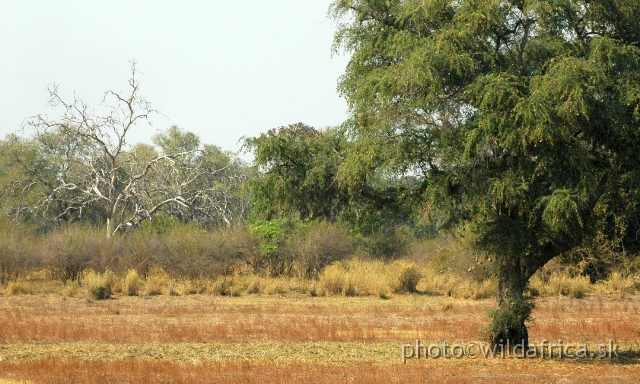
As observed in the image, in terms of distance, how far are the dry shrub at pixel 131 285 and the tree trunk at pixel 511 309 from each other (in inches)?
699

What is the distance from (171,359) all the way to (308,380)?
3.47 metres

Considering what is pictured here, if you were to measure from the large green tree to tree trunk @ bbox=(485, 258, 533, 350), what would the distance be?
0.03m

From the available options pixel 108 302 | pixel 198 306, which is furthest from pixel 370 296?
pixel 108 302

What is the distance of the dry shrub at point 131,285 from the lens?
29861 mm

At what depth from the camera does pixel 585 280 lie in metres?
31.8

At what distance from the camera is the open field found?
1333 cm

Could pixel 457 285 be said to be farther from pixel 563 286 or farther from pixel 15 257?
pixel 15 257

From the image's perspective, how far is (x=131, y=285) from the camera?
1180 inches

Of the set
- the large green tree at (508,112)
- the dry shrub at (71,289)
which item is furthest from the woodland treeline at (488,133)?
the dry shrub at (71,289)

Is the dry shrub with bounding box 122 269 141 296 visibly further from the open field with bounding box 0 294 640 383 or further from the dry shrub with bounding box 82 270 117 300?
the open field with bounding box 0 294 640 383

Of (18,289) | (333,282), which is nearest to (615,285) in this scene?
(333,282)

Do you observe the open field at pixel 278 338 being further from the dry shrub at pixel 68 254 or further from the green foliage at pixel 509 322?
the dry shrub at pixel 68 254

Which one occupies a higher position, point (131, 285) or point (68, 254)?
point (68, 254)

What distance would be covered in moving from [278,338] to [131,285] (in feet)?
43.3
